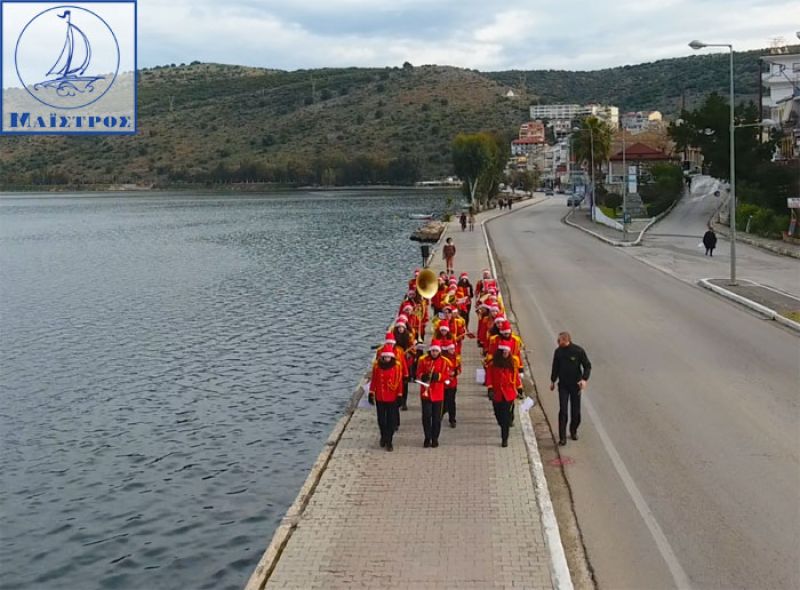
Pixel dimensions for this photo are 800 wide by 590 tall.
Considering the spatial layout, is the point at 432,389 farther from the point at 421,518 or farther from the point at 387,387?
the point at 421,518

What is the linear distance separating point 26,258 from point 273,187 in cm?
13906

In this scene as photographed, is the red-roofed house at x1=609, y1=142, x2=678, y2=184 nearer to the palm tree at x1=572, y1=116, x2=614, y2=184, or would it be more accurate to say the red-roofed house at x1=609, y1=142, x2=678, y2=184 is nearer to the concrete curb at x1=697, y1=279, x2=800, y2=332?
the palm tree at x1=572, y1=116, x2=614, y2=184

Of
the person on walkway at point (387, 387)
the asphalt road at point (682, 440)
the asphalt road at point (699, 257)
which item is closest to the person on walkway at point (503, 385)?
the asphalt road at point (682, 440)

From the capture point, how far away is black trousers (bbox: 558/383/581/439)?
13192mm

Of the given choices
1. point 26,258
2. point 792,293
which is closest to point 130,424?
point 792,293

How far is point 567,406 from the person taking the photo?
13.2 meters

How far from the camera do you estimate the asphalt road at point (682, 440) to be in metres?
9.48

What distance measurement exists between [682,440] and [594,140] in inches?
2968

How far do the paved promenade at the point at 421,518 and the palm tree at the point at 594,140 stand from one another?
230ft

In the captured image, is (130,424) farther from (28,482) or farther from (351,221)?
(351,221)

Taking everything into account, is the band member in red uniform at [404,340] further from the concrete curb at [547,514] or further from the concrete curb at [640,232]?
the concrete curb at [640,232]

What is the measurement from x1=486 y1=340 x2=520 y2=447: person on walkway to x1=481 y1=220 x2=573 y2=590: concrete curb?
0.42m

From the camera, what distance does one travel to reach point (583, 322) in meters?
23.9

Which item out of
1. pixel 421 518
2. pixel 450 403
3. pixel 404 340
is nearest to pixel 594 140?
pixel 404 340
